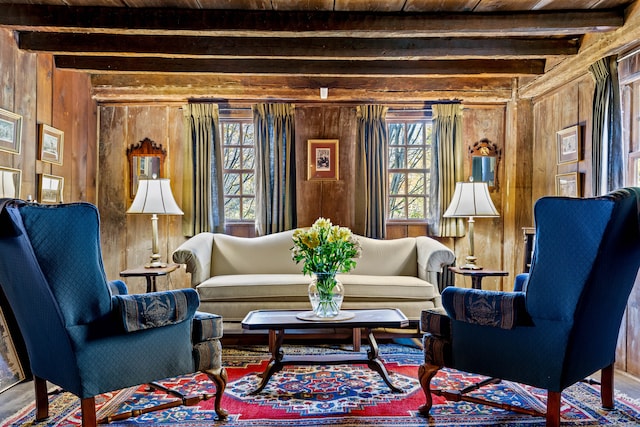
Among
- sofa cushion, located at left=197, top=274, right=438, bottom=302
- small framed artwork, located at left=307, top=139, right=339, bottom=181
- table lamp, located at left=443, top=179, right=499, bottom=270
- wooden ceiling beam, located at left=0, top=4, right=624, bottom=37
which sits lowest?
sofa cushion, located at left=197, top=274, right=438, bottom=302

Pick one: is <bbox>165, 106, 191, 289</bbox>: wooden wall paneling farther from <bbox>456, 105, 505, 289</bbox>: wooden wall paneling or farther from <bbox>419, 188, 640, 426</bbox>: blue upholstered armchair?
<bbox>419, 188, 640, 426</bbox>: blue upholstered armchair

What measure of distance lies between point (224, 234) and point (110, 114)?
1.71 metres

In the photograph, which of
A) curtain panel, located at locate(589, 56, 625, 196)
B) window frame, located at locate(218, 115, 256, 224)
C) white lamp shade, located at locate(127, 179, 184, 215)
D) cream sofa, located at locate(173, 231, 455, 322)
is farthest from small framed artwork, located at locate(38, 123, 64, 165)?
curtain panel, located at locate(589, 56, 625, 196)

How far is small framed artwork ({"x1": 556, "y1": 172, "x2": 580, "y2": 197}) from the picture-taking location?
4.09 m

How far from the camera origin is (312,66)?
4449 millimetres

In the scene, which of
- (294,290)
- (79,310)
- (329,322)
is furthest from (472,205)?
(79,310)

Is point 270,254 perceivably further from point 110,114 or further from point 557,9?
point 557,9

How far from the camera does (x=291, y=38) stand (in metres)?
3.89

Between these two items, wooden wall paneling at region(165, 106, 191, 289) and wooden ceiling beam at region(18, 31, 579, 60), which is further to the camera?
wooden wall paneling at region(165, 106, 191, 289)

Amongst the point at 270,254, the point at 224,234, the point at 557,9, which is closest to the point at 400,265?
the point at 270,254

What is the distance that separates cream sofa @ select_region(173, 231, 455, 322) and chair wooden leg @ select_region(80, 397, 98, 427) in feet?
6.09

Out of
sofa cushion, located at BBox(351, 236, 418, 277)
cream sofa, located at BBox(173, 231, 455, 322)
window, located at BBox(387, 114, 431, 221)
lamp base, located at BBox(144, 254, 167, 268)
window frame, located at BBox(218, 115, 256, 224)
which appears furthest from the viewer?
window, located at BBox(387, 114, 431, 221)

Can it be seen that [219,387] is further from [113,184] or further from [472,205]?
[113,184]

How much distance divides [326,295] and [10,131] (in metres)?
2.59
